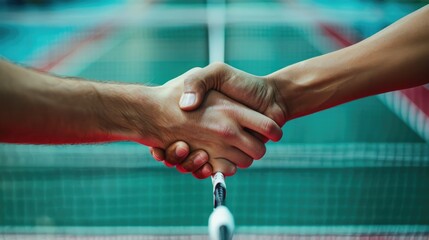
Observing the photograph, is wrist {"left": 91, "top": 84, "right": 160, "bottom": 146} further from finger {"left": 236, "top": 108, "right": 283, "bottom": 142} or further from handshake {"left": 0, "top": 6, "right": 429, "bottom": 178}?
finger {"left": 236, "top": 108, "right": 283, "bottom": 142}

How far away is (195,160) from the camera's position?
246 centimetres

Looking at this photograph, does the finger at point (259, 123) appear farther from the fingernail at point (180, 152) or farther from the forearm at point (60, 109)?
the forearm at point (60, 109)

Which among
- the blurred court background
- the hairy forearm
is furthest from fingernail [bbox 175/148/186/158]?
the blurred court background

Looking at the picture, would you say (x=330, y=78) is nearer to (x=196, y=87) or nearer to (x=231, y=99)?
(x=231, y=99)

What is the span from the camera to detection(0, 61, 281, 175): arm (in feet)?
6.70

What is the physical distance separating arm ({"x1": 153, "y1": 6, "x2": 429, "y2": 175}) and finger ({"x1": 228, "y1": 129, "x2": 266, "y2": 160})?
0.43 feet

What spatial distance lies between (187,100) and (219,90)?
0.16m

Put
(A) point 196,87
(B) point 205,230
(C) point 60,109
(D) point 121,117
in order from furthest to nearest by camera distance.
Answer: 1. (B) point 205,230
2. (A) point 196,87
3. (D) point 121,117
4. (C) point 60,109

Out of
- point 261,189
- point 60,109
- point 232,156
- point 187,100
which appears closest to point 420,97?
point 261,189

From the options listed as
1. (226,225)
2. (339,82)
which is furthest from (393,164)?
(226,225)

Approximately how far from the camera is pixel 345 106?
18.2 ft

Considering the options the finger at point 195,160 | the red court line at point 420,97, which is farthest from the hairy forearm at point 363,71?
the red court line at point 420,97

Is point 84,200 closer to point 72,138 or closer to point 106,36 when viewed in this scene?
point 72,138

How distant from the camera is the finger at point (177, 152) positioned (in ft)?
8.00
